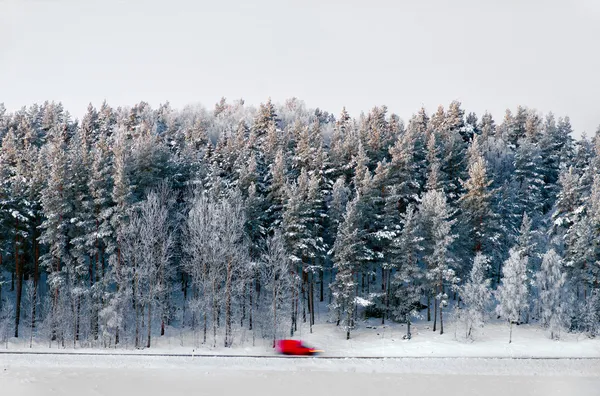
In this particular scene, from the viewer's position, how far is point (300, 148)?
58812 millimetres

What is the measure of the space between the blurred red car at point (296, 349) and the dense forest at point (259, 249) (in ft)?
11.9

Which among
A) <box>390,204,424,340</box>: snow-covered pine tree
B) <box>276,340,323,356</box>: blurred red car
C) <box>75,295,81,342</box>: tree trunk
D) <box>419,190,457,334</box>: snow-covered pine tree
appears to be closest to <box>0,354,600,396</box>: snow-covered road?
<box>276,340,323,356</box>: blurred red car

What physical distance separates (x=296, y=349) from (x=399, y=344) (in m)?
10.6

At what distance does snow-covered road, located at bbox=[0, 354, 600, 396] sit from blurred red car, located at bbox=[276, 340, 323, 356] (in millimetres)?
1588

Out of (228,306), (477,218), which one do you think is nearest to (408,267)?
(477,218)

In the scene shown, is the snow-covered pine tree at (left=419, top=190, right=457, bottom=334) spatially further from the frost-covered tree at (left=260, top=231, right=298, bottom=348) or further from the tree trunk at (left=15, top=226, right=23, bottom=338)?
the tree trunk at (left=15, top=226, right=23, bottom=338)

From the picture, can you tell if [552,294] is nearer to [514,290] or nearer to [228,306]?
[514,290]

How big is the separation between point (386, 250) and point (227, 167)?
24.1m

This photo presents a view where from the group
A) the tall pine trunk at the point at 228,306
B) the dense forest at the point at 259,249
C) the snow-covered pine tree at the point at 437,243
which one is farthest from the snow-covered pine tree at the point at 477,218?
the tall pine trunk at the point at 228,306

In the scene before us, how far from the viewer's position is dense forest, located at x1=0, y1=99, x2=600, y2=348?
1720 inches

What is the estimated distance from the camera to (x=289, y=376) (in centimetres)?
3553

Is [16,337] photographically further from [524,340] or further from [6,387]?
[524,340]

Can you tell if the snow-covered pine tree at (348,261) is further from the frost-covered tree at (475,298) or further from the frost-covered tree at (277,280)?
the frost-covered tree at (475,298)

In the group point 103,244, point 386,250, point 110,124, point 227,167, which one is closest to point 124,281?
point 103,244
